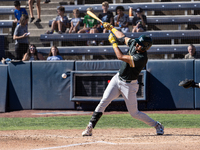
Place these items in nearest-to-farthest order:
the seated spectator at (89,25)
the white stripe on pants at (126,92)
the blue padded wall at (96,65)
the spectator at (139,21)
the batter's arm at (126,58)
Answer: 1. the batter's arm at (126,58)
2. the white stripe on pants at (126,92)
3. the blue padded wall at (96,65)
4. the spectator at (139,21)
5. the seated spectator at (89,25)

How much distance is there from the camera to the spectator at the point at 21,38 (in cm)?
1089

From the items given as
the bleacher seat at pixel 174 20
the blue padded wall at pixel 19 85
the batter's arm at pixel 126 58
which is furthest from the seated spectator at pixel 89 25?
the batter's arm at pixel 126 58

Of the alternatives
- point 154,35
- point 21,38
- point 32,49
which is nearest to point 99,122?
point 32,49

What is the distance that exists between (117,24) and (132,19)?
62 cm

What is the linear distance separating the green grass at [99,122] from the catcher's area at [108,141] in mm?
768

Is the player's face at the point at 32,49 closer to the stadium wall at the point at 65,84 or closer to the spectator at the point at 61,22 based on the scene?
the stadium wall at the point at 65,84

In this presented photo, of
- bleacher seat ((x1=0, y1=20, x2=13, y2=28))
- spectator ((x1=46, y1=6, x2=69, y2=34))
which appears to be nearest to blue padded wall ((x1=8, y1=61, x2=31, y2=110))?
spectator ((x1=46, y1=6, x2=69, y2=34))

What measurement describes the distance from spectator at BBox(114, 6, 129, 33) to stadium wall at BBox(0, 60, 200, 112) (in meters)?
2.95

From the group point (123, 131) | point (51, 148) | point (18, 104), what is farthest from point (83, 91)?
point (51, 148)

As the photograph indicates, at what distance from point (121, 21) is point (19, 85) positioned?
4.69m

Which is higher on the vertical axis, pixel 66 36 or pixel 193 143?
pixel 66 36

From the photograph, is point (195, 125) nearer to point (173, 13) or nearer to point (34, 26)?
point (173, 13)

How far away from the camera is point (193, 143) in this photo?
199 inches

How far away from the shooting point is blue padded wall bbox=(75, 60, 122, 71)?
9672 mm
